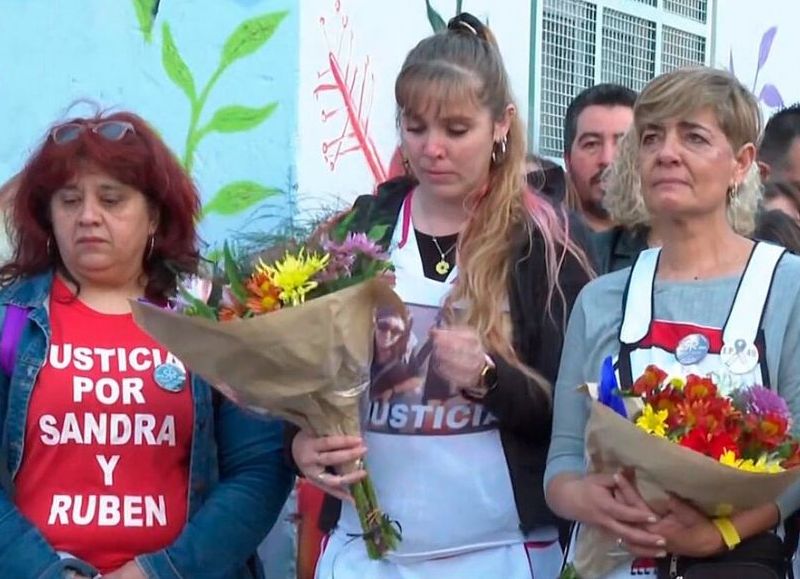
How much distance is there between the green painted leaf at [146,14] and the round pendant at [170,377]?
2.27 m

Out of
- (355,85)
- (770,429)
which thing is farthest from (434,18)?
(770,429)

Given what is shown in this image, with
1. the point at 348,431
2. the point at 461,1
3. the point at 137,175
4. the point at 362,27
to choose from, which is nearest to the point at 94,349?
the point at 137,175

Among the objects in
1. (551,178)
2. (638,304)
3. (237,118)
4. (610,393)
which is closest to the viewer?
(610,393)

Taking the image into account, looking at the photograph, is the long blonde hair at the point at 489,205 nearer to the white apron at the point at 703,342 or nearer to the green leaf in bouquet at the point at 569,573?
the white apron at the point at 703,342

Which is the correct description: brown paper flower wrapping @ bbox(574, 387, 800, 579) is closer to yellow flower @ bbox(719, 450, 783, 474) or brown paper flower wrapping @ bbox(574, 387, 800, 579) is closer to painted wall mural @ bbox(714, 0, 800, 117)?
yellow flower @ bbox(719, 450, 783, 474)

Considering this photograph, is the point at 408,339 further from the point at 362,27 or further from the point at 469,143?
the point at 362,27

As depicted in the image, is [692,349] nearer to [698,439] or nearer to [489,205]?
[698,439]

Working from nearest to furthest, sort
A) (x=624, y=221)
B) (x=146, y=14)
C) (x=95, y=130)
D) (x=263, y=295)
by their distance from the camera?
(x=263, y=295) < (x=95, y=130) < (x=624, y=221) < (x=146, y=14)

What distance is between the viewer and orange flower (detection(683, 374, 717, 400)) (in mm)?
2672

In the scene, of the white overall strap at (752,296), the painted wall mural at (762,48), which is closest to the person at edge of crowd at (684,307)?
the white overall strap at (752,296)

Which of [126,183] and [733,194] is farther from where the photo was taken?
[126,183]

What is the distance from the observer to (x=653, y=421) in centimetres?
267

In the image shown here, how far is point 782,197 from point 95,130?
255 centimetres

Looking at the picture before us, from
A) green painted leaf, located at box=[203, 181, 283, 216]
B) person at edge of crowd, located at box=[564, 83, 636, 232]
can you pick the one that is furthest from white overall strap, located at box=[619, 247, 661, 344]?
green painted leaf, located at box=[203, 181, 283, 216]
